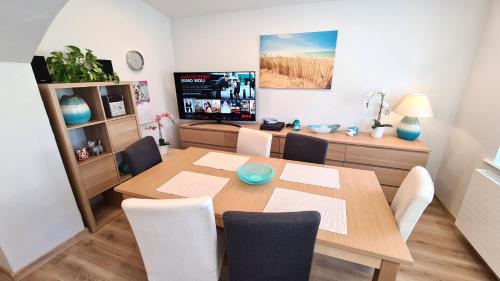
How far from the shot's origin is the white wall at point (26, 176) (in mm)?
1455

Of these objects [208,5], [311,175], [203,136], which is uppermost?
[208,5]

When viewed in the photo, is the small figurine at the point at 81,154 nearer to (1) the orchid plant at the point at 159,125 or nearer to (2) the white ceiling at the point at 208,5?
(1) the orchid plant at the point at 159,125

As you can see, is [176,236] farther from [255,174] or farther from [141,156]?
[141,156]

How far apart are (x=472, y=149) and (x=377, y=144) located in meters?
0.81

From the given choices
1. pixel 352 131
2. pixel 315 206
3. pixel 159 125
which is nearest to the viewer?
pixel 315 206

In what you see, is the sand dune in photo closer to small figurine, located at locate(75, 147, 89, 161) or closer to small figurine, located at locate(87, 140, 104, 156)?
small figurine, located at locate(87, 140, 104, 156)

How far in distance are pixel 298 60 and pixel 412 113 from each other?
146 cm

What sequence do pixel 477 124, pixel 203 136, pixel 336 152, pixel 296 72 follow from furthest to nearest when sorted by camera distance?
pixel 203 136, pixel 296 72, pixel 336 152, pixel 477 124

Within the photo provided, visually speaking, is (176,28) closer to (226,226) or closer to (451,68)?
(226,226)

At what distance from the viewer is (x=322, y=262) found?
5.44ft

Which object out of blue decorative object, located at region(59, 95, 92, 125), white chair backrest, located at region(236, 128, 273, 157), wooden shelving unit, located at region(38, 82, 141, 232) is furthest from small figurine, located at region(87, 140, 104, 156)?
white chair backrest, located at region(236, 128, 273, 157)

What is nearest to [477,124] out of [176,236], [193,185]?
[193,185]

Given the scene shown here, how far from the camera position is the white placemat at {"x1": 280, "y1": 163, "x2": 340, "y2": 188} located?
1.43 m

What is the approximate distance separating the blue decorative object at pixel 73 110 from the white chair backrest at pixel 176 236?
4.69ft
